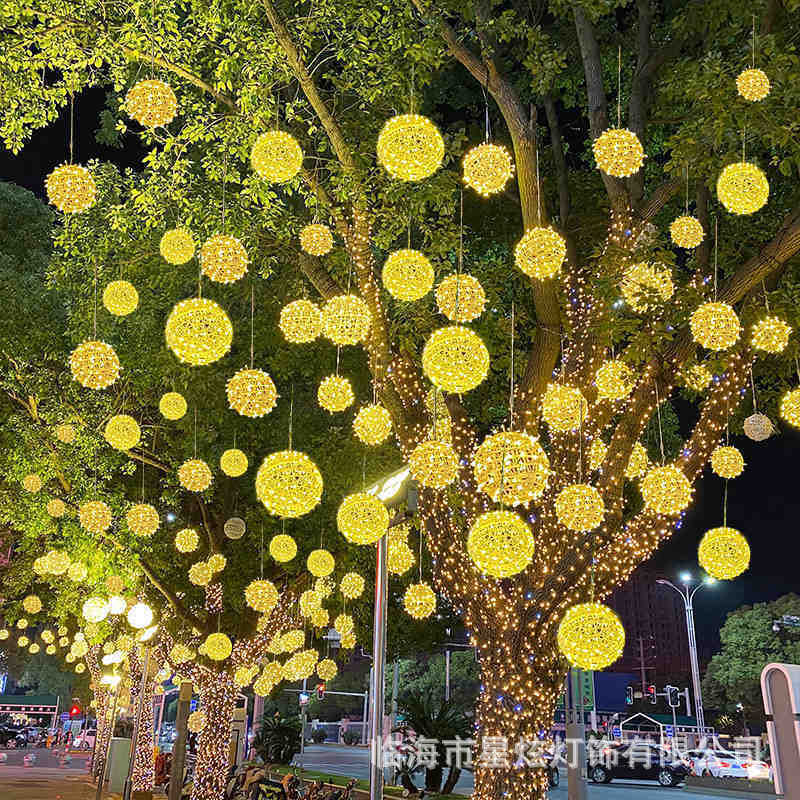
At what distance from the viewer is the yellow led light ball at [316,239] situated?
7.61m

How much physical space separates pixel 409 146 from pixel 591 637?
3.85 metres

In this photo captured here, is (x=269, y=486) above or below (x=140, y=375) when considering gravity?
below

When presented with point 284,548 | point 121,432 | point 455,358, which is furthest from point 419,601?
point 455,358

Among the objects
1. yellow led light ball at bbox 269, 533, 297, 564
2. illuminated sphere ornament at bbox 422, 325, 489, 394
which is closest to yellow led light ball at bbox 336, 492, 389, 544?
illuminated sphere ornament at bbox 422, 325, 489, 394

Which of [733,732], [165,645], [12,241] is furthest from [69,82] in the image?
[733,732]

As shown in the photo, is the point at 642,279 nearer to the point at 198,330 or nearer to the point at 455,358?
the point at 455,358

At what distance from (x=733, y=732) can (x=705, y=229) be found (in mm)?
48082

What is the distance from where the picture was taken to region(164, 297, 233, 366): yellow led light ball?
5910 mm

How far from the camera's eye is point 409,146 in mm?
5590

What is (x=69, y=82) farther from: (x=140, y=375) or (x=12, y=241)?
(x=12, y=241)

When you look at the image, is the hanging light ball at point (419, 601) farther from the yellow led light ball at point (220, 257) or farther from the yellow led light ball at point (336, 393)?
the yellow led light ball at point (220, 257)

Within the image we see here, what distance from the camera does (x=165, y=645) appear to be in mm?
20281

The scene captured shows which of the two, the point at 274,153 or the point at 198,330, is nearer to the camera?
the point at 198,330

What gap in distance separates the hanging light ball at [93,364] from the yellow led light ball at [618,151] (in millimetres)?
4945
